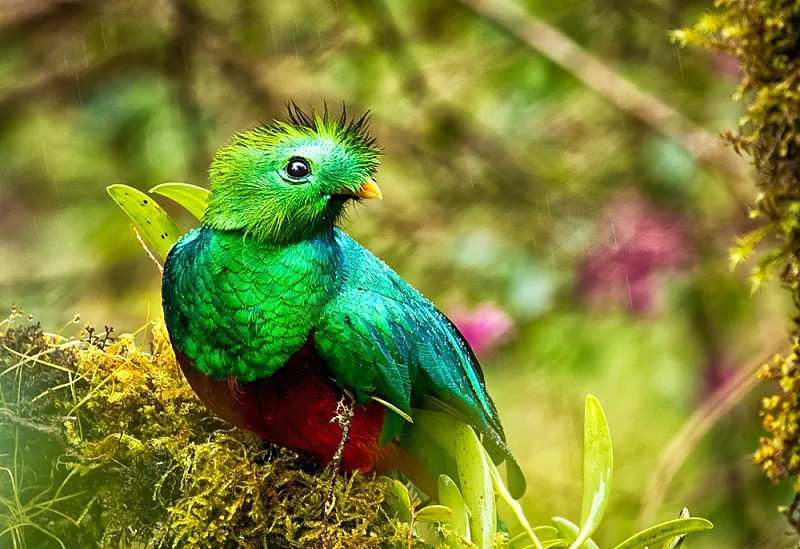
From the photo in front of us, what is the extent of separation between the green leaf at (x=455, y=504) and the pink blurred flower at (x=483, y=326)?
1478 mm

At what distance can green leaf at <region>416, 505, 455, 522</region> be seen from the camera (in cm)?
156

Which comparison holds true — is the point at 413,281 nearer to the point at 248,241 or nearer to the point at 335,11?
the point at 335,11

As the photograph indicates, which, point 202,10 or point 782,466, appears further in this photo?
point 202,10

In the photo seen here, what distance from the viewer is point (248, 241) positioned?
178cm

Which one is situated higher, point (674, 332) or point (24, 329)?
point (674, 332)

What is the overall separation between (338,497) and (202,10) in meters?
2.88

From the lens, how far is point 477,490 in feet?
5.41

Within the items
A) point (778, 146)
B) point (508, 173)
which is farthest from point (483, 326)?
point (778, 146)

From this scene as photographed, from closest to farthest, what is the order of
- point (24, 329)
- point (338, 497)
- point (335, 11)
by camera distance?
point (338, 497)
point (24, 329)
point (335, 11)

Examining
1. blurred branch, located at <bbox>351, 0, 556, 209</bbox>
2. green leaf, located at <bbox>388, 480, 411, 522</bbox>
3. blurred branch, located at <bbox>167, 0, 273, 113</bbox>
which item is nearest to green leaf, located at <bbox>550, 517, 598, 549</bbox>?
green leaf, located at <bbox>388, 480, 411, 522</bbox>

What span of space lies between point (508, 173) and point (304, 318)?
2416 millimetres

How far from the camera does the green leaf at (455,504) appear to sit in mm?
1637

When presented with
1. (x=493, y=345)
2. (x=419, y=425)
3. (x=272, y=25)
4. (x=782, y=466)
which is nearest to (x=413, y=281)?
(x=493, y=345)

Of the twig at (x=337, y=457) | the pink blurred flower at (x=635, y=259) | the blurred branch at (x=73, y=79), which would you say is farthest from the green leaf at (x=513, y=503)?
the blurred branch at (x=73, y=79)
